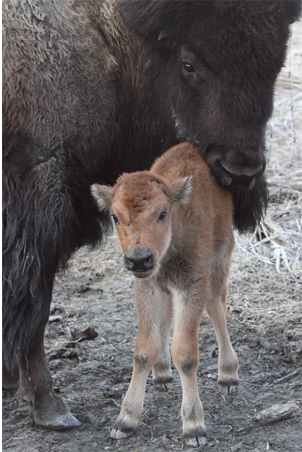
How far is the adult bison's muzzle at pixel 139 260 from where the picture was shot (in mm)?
3941

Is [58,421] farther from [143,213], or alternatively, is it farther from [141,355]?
[143,213]

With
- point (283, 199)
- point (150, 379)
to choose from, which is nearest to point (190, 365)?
point (150, 379)

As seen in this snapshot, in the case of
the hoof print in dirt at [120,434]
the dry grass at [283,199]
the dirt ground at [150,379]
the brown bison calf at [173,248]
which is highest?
the brown bison calf at [173,248]

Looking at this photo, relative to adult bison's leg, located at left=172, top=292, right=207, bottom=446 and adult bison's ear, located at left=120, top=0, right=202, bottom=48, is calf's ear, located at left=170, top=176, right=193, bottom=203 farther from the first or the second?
adult bison's ear, located at left=120, top=0, right=202, bottom=48

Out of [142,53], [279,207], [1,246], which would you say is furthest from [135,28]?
[279,207]

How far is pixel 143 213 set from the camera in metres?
4.09

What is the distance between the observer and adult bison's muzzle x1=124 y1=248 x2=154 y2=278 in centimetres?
394

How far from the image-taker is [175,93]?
15.0 ft

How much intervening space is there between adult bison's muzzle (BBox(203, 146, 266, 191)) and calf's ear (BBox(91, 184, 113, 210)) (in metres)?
0.57

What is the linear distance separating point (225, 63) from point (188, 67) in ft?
0.72

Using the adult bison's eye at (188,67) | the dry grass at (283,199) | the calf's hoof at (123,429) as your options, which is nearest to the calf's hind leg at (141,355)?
the calf's hoof at (123,429)

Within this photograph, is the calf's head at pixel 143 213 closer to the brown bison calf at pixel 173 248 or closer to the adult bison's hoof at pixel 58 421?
the brown bison calf at pixel 173 248

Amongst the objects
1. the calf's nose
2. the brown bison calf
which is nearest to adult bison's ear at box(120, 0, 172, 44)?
the brown bison calf

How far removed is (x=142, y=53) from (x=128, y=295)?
2545 millimetres
